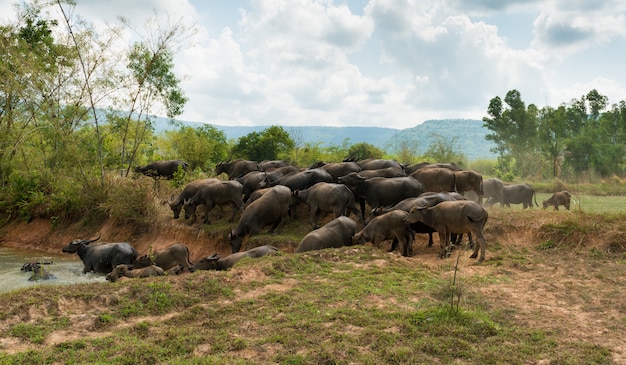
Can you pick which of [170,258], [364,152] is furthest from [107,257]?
[364,152]

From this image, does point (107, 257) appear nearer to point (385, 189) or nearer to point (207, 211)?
point (207, 211)

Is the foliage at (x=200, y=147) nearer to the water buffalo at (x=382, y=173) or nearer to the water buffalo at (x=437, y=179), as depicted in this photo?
the water buffalo at (x=382, y=173)

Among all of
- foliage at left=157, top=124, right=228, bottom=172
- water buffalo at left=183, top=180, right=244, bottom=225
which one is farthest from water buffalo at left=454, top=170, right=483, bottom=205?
foliage at left=157, top=124, right=228, bottom=172

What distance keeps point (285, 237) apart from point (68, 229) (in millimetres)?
10768

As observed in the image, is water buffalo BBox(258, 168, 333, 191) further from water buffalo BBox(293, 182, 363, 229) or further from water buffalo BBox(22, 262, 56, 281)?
water buffalo BBox(22, 262, 56, 281)

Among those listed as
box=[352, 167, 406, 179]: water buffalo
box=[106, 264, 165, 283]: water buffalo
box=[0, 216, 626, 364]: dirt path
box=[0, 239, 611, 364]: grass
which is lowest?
box=[106, 264, 165, 283]: water buffalo

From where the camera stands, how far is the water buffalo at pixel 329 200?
1381 centimetres

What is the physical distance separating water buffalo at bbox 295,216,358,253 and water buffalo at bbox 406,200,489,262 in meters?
1.66

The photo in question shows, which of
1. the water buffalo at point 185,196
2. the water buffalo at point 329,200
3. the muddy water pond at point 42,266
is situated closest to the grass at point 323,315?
the water buffalo at point 329,200

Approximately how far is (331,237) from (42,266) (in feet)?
26.0

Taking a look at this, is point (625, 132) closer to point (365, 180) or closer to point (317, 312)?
point (365, 180)

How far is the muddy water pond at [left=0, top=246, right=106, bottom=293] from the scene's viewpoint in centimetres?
1234

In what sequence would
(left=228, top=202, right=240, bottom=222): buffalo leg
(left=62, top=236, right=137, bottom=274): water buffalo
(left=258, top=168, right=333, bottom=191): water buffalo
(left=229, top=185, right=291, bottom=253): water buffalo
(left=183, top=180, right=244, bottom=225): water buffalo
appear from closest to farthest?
(left=62, top=236, right=137, bottom=274): water buffalo < (left=229, top=185, right=291, bottom=253): water buffalo < (left=258, top=168, right=333, bottom=191): water buffalo < (left=183, top=180, right=244, bottom=225): water buffalo < (left=228, top=202, right=240, bottom=222): buffalo leg

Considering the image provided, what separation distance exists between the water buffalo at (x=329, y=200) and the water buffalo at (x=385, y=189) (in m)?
0.60
